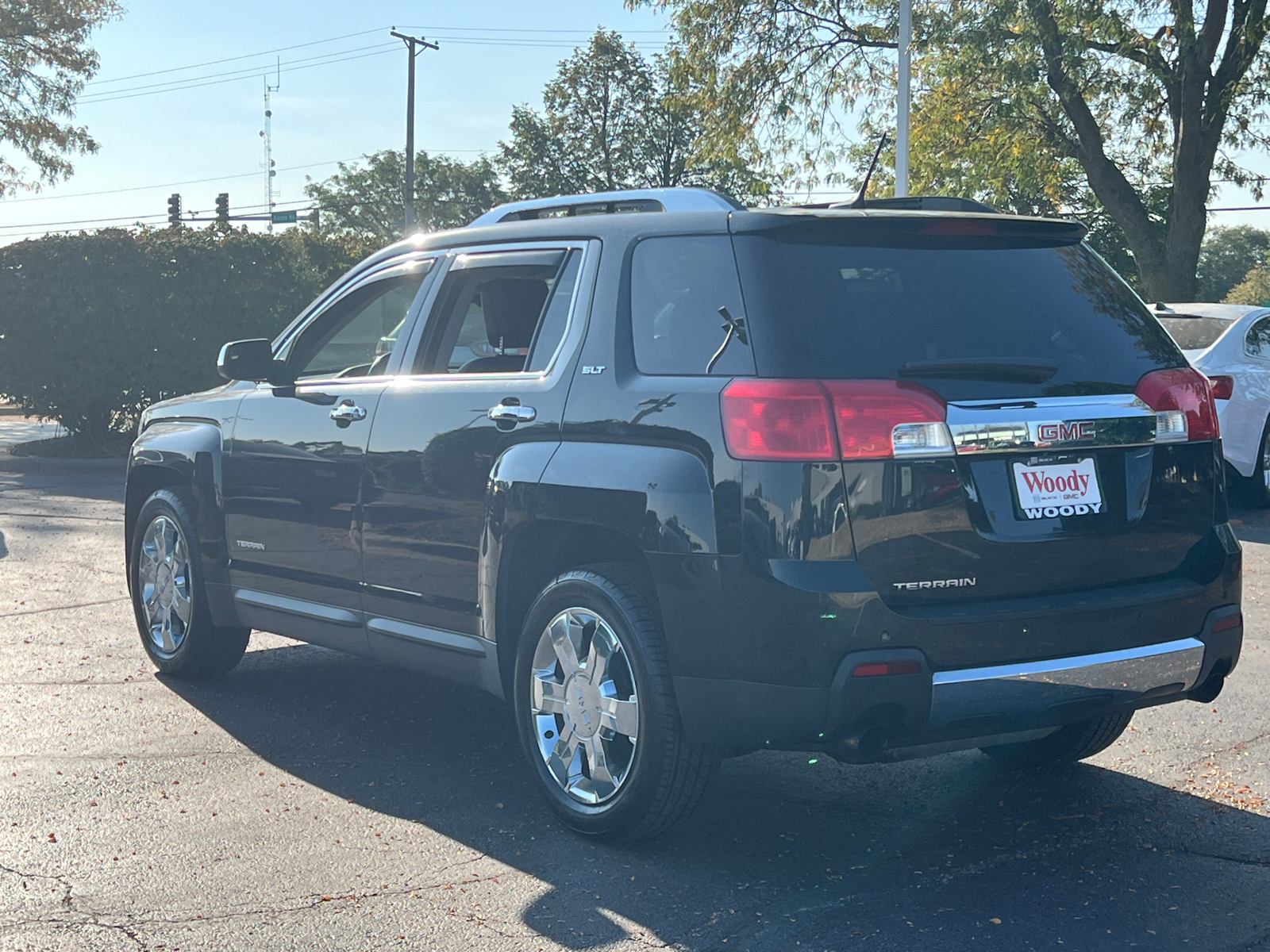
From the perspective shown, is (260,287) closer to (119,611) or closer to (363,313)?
(119,611)

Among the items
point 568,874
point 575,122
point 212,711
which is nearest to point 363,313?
point 212,711

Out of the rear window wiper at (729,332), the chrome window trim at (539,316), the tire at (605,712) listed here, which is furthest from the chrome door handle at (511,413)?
the rear window wiper at (729,332)

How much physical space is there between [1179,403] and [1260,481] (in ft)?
29.8

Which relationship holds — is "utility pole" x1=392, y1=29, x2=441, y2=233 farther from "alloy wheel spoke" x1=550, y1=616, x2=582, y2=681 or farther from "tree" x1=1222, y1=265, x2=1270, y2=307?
"tree" x1=1222, y1=265, x2=1270, y2=307

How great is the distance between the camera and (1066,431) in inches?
156

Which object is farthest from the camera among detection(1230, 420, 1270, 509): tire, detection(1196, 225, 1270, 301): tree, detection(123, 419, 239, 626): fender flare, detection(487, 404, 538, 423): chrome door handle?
detection(1196, 225, 1270, 301): tree

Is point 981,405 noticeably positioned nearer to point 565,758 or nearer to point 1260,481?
point 565,758

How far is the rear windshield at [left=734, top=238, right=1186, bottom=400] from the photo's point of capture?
3.87m

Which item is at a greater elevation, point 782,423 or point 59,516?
point 782,423

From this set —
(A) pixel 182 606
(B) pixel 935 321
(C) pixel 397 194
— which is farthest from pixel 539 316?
(C) pixel 397 194

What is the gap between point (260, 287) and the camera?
19656mm

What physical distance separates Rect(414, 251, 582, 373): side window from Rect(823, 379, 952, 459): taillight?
4.56 ft

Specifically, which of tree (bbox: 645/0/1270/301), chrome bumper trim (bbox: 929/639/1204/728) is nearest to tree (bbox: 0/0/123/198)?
tree (bbox: 645/0/1270/301)

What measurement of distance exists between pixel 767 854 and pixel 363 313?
2.91 metres
